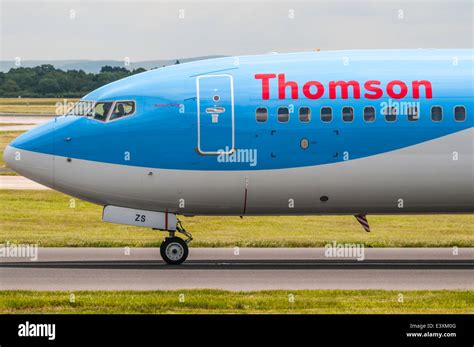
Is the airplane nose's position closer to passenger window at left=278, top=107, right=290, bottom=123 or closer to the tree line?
passenger window at left=278, top=107, right=290, bottom=123

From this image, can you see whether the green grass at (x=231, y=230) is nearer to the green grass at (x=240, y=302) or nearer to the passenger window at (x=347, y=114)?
the passenger window at (x=347, y=114)

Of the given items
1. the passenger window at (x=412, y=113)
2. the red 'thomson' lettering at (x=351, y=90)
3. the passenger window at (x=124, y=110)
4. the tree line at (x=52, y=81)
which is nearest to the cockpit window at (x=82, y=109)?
the passenger window at (x=124, y=110)

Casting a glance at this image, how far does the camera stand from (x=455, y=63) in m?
26.8

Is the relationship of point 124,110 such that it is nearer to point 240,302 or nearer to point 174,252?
point 174,252

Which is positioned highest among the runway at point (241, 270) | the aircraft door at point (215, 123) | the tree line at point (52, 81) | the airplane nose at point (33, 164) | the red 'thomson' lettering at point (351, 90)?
the tree line at point (52, 81)

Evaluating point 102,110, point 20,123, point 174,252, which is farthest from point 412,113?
point 20,123

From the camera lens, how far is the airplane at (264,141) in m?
25.9

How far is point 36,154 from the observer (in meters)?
25.9

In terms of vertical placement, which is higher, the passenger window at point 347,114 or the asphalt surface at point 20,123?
the asphalt surface at point 20,123

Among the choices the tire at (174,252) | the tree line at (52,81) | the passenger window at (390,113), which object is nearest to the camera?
the passenger window at (390,113)

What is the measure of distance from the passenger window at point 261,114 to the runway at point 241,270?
3401mm

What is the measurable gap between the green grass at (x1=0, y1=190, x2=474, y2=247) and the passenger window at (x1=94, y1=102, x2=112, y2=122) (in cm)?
574

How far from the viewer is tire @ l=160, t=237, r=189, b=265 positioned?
26531 millimetres
